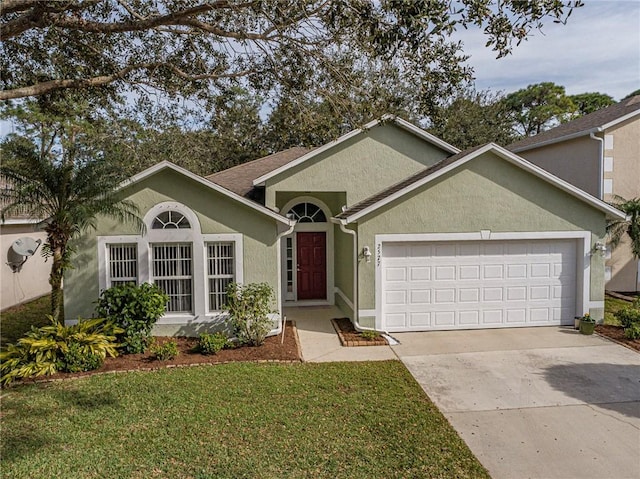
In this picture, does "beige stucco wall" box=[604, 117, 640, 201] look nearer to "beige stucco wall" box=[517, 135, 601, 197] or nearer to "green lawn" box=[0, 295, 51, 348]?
"beige stucco wall" box=[517, 135, 601, 197]

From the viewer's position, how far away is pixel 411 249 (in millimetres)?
10836

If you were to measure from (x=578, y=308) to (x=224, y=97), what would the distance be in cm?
1088

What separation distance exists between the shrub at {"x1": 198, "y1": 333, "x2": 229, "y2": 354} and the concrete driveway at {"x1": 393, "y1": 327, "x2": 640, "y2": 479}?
13.1 ft

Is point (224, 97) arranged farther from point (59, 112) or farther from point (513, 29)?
point (513, 29)

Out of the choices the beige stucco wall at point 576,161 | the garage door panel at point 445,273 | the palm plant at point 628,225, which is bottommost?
the garage door panel at point 445,273

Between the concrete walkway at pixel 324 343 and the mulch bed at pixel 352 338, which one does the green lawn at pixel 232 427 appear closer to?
the concrete walkway at pixel 324 343

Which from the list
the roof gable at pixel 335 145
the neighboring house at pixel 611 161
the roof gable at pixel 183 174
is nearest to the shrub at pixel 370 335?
the roof gable at pixel 183 174

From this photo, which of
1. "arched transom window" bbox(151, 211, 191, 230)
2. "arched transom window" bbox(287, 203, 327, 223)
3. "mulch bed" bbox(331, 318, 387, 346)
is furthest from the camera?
"arched transom window" bbox(287, 203, 327, 223)

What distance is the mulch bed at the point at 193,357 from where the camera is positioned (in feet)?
27.8

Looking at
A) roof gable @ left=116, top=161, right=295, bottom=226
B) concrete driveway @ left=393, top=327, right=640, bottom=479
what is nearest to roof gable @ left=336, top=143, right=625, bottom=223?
roof gable @ left=116, top=161, right=295, bottom=226

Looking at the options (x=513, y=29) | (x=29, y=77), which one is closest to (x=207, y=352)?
(x=29, y=77)

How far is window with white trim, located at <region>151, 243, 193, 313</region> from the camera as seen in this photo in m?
10.3

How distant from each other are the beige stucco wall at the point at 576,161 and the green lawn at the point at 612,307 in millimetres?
3669

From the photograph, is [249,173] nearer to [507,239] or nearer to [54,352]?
[54,352]
